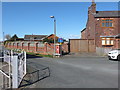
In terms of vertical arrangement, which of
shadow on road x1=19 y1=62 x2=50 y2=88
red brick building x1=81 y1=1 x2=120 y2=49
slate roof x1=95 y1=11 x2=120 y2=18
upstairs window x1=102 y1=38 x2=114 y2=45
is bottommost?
shadow on road x1=19 y1=62 x2=50 y2=88

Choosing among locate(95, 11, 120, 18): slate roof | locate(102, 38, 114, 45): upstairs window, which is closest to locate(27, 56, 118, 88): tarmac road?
locate(102, 38, 114, 45): upstairs window

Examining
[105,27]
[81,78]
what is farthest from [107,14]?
[81,78]

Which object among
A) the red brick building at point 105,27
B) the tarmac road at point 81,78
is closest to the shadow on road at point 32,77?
the tarmac road at point 81,78

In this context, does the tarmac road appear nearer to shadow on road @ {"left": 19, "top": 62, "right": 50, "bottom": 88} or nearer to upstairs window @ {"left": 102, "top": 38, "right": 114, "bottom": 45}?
shadow on road @ {"left": 19, "top": 62, "right": 50, "bottom": 88}

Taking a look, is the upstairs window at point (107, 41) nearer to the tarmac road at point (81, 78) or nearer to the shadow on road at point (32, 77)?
the tarmac road at point (81, 78)

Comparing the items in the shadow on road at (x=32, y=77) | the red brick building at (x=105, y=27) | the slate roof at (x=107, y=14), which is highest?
the slate roof at (x=107, y=14)

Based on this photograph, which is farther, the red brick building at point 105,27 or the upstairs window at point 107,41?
the red brick building at point 105,27

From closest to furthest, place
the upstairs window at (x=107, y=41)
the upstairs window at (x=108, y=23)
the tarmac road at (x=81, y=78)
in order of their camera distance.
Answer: the tarmac road at (x=81, y=78) → the upstairs window at (x=107, y=41) → the upstairs window at (x=108, y=23)

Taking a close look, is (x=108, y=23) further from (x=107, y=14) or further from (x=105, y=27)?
(x=107, y=14)

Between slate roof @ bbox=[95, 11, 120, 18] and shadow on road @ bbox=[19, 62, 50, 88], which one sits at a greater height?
slate roof @ bbox=[95, 11, 120, 18]

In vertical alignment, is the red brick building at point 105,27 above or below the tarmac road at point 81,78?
above

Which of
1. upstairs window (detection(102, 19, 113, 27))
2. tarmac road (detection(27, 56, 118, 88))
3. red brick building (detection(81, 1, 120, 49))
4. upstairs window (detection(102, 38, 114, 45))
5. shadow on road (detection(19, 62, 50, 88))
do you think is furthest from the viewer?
upstairs window (detection(102, 19, 113, 27))

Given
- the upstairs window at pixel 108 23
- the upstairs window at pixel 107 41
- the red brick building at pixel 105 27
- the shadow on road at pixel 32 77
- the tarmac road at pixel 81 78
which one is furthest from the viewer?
the upstairs window at pixel 108 23

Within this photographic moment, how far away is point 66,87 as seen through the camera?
6211 millimetres
